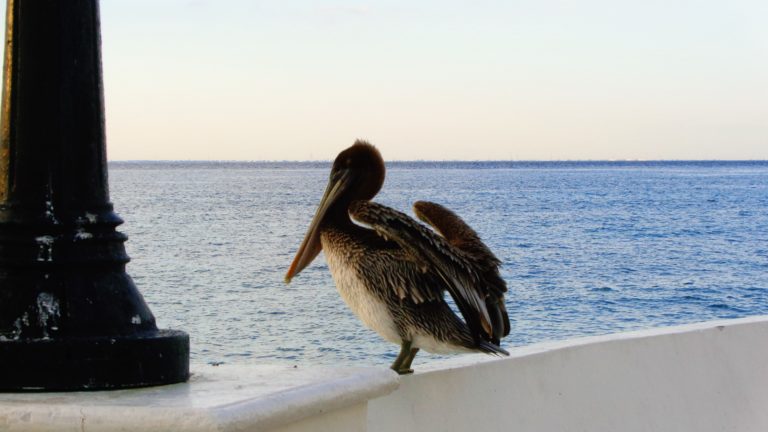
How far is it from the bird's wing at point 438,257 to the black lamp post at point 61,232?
3.60 feet

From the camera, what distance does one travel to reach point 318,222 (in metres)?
3.82

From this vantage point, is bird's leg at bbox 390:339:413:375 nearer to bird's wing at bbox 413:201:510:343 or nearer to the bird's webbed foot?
the bird's webbed foot

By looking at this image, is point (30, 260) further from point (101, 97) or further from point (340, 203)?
point (340, 203)

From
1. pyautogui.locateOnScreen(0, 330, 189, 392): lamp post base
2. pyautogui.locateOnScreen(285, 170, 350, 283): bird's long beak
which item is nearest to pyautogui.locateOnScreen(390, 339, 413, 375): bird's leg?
pyautogui.locateOnScreen(285, 170, 350, 283): bird's long beak

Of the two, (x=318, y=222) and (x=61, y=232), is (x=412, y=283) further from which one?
(x=61, y=232)

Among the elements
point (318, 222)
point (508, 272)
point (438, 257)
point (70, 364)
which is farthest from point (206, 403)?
point (508, 272)

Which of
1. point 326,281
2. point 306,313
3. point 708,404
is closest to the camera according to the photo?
point 708,404

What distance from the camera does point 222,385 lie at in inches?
89.5

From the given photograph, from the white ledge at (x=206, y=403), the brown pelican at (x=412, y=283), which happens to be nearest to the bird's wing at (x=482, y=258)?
the brown pelican at (x=412, y=283)

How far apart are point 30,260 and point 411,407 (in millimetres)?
1401

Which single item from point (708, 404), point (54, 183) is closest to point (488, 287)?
point (708, 404)

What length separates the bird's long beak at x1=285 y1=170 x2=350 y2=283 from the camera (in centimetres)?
381

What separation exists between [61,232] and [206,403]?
55 centimetres

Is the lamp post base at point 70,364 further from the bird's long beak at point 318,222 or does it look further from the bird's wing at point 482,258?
the bird's long beak at point 318,222
